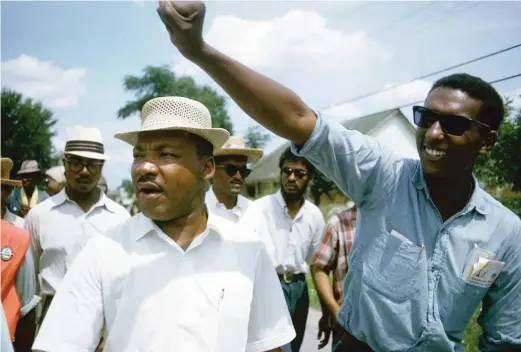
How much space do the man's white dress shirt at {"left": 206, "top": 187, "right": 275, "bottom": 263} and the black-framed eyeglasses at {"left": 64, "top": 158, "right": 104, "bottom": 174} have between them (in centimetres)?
120

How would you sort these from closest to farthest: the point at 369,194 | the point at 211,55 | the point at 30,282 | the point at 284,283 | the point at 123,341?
the point at 211,55 → the point at 123,341 → the point at 369,194 → the point at 30,282 → the point at 284,283

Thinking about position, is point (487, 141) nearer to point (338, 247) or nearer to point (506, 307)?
point (506, 307)

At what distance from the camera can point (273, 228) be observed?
522 centimetres

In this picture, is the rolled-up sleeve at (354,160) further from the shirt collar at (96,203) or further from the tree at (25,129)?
the tree at (25,129)

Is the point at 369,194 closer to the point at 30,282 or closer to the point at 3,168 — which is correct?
the point at 30,282

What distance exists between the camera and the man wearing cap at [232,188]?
495 centimetres

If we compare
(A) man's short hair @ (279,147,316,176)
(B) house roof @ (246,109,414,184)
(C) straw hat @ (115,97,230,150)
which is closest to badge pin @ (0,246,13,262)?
(C) straw hat @ (115,97,230,150)

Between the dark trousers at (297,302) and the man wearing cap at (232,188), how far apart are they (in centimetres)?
60

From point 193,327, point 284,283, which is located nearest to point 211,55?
point 193,327

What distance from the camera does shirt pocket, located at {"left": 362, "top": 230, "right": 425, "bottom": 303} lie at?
1957 mm

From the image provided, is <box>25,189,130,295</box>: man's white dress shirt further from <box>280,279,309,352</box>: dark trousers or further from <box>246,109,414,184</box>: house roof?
<box>246,109,414,184</box>: house roof

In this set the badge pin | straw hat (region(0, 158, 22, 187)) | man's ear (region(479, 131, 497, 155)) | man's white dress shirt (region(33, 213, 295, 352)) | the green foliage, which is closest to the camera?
man's white dress shirt (region(33, 213, 295, 352))

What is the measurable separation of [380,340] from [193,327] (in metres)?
0.80

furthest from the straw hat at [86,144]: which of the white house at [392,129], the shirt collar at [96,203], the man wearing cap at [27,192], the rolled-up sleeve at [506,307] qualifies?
the white house at [392,129]
